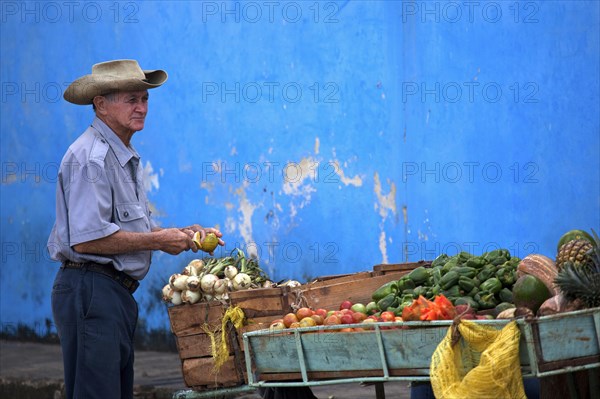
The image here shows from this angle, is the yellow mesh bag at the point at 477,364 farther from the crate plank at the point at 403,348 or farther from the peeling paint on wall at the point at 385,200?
the peeling paint on wall at the point at 385,200

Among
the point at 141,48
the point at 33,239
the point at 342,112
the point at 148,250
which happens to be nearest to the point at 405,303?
the point at 148,250

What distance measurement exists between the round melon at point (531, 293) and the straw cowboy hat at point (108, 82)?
7.13 feet

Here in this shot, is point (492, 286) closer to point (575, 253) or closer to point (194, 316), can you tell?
point (575, 253)

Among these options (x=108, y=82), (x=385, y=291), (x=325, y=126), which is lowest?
(x=385, y=291)

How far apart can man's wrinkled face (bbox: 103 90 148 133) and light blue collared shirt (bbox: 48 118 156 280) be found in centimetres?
6

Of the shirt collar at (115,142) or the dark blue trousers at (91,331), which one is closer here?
the dark blue trousers at (91,331)

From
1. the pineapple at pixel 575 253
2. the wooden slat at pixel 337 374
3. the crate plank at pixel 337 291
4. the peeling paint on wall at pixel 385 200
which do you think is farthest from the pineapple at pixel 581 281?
the peeling paint on wall at pixel 385 200

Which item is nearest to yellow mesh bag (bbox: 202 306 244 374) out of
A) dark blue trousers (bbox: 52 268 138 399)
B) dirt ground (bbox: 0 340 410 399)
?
dark blue trousers (bbox: 52 268 138 399)

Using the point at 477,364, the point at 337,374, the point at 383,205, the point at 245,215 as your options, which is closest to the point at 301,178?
the point at 245,215

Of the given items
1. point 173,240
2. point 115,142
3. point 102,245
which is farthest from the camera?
point 115,142

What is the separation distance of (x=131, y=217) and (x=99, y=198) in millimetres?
230

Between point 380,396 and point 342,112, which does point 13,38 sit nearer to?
point 342,112

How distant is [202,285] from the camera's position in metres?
5.64

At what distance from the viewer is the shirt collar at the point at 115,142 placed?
16.9 ft
